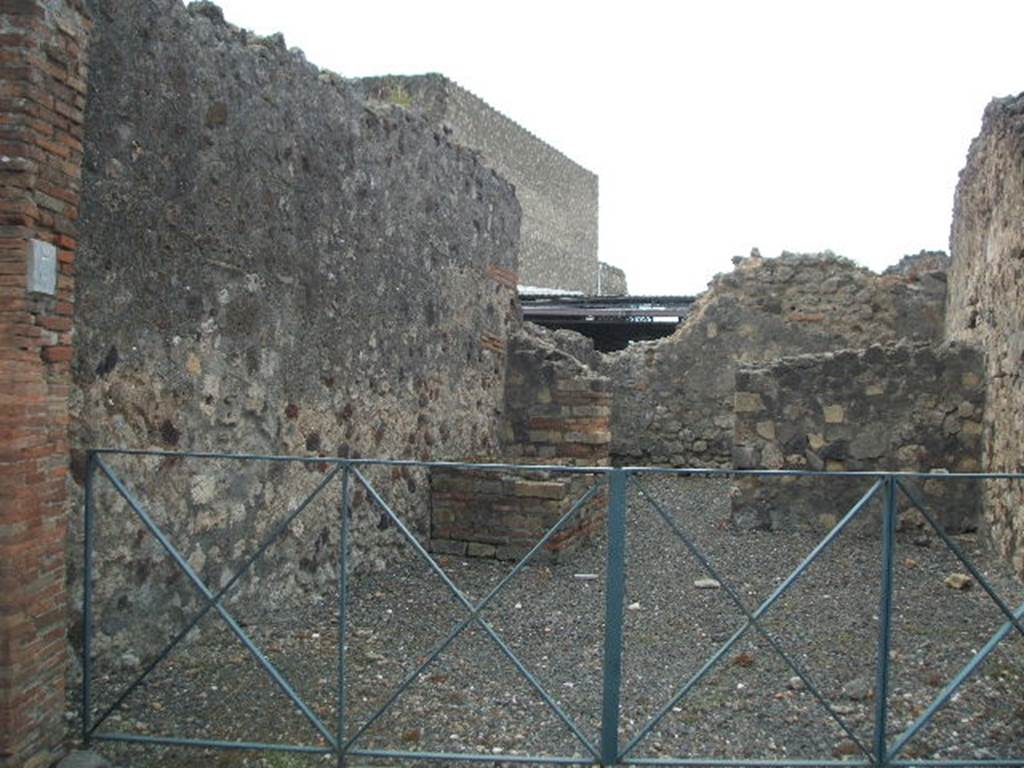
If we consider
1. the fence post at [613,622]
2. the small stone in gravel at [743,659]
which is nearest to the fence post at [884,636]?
the fence post at [613,622]

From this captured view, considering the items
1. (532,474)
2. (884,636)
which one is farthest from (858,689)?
(532,474)

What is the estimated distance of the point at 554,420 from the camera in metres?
8.27

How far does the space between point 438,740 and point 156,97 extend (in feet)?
10.1

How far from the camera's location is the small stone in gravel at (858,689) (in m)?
4.10

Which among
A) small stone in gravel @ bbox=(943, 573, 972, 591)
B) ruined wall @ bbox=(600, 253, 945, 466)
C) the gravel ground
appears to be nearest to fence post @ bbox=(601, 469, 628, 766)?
the gravel ground

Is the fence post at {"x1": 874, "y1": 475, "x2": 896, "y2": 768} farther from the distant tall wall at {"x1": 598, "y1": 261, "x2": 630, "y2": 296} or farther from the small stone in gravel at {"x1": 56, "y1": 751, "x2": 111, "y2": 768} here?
the distant tall wall at {"x1": 598, "y1": 261, "x2": 630, "y2": 296}

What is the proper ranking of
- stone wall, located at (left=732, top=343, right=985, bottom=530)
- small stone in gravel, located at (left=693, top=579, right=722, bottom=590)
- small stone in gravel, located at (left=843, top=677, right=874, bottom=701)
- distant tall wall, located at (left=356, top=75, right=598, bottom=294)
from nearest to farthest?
small stone in gravel, located at (left=843, top=677, right=874, bottom=701)
small stone in gravel, located at (left=693, top=579, right=722, bottom=590)
stone wall, located at (left=732, top=343, right=985, bottom=530)
distant tall wall, located at (left=356, top=75, right=598, bottom=294)

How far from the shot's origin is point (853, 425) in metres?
7.92

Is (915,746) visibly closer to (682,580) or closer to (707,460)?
(682,580)

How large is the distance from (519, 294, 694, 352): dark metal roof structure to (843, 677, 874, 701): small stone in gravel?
36.4 ft

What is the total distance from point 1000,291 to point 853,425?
1.58 metres

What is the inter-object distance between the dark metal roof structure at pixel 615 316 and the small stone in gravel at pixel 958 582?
9225 mm

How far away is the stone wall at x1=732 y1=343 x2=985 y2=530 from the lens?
7.62 metres

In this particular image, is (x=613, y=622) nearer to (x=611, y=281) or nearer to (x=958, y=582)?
(x=958, y=582)
